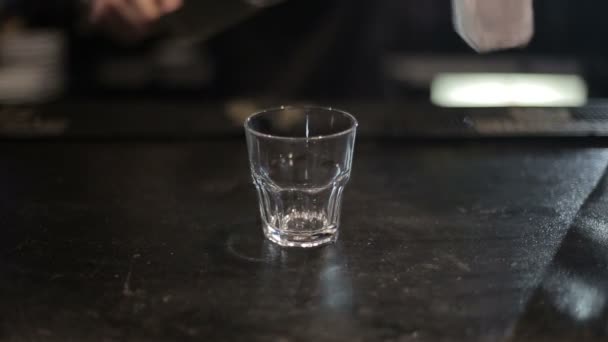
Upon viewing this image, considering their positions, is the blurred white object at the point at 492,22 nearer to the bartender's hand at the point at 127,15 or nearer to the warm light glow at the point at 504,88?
the bartender's hand at the point at 127,15

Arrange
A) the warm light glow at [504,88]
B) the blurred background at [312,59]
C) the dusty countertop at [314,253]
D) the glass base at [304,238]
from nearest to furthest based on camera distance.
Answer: the dusty countertop at [314,253]
the glass base at [304,238]
the blurred background at [312,59]
the warm light glow at [504,88]

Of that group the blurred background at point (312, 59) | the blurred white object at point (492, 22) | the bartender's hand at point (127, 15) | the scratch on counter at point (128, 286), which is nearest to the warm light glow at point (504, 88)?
the blurred background at point (312, 59)

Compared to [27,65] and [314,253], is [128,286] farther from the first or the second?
[27,65]

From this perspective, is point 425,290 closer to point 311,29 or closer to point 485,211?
point 485,211

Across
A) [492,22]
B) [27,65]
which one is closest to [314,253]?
[492,22]

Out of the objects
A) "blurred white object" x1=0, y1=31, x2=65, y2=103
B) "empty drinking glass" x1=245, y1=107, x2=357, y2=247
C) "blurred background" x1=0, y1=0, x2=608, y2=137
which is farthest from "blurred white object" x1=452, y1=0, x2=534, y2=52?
"blurred white object" x1=0, y1=31, x2=65, y2=103

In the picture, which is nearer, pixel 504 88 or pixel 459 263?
pixel 459 263
